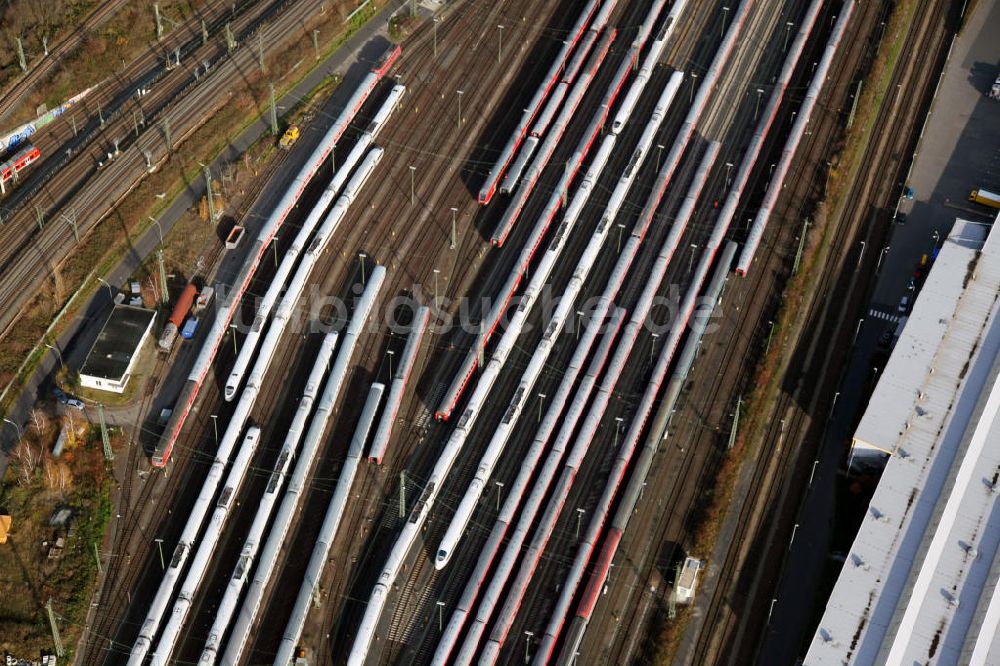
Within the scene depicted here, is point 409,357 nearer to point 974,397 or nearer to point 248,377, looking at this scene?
point 248,377

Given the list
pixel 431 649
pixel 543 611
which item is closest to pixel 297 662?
pixel 431 649

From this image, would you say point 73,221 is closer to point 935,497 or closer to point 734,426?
point 734,426

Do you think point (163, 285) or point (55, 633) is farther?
point (163, 285)

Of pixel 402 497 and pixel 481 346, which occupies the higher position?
pixel 481 346

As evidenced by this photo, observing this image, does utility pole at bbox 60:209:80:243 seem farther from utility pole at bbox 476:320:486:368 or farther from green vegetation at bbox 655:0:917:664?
green vegetation at bbox 655:0:917:664

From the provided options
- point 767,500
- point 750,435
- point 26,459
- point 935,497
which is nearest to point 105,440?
A: point 26,459

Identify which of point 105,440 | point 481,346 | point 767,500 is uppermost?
point 481,346

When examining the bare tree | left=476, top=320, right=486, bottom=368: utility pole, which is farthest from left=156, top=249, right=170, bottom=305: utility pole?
left=476, top=320, right=486, bottom=368: utility pole
